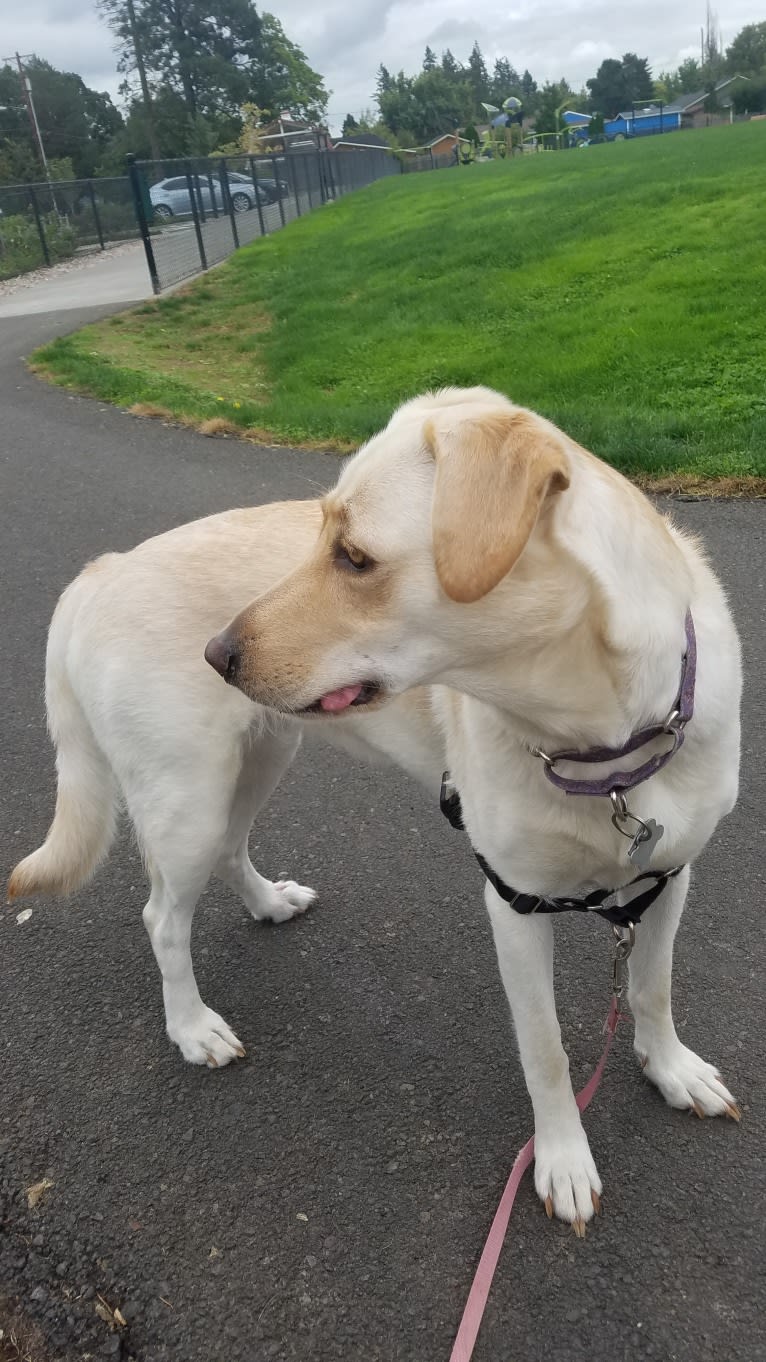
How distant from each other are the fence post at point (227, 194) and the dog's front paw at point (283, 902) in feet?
65.5

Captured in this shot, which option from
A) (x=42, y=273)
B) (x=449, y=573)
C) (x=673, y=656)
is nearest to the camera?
(x=449, y=573)

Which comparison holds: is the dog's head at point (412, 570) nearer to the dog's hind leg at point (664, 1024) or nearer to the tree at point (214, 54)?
the dog's hind leg at point (664, 1024)

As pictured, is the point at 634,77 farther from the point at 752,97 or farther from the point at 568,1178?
the point at 568,1178

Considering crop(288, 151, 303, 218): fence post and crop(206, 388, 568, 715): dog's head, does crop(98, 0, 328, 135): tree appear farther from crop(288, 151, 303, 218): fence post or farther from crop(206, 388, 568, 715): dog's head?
crop(206, 388, 568, 715): dog's head

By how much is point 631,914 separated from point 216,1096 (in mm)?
1286

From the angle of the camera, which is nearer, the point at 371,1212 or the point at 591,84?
the point at 371,1212

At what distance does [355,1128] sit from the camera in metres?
2.48

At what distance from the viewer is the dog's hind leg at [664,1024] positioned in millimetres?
2359

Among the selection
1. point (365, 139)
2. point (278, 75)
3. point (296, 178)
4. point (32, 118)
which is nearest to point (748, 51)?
point (365, 139)

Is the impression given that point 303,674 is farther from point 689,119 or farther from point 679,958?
point 689,119

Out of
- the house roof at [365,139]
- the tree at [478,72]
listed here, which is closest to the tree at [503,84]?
the tree at [478,72]

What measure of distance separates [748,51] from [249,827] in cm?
12911

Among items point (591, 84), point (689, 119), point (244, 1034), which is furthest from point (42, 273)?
point (591, 84)

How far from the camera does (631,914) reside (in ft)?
7.13
